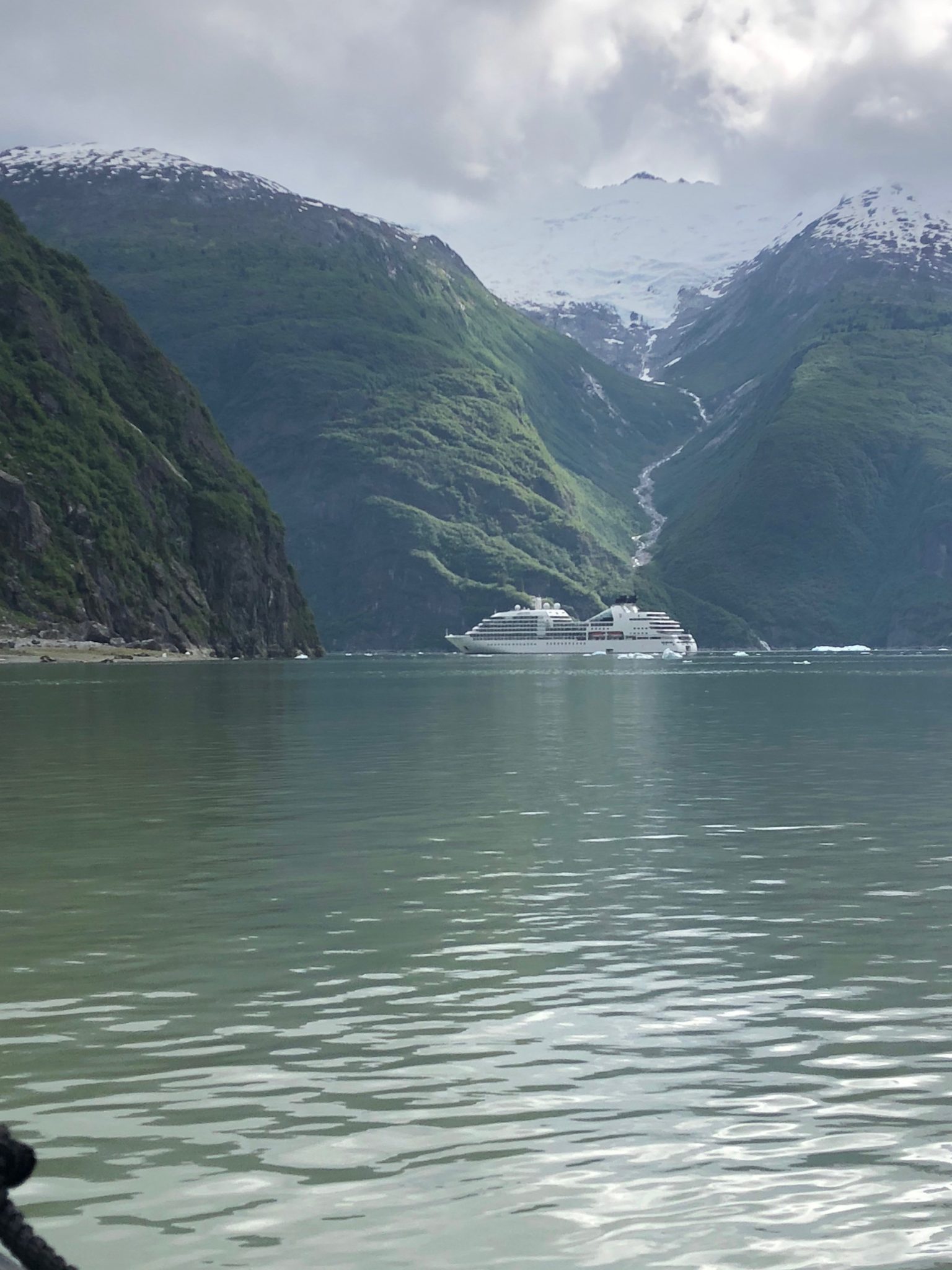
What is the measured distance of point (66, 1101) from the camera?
1972cm

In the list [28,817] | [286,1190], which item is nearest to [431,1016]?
[286,1190]

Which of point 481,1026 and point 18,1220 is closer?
point 18,1220

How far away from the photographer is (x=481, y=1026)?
23391 millimetres

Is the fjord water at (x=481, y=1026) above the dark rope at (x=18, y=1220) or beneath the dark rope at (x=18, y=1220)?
beneath

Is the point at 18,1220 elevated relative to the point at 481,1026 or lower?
elevated

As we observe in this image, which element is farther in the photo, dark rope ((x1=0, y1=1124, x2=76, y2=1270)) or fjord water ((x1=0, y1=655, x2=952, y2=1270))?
fjord water ((x1=0, y1=655, x2=952, y2=1270))

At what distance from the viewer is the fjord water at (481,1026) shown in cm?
1587

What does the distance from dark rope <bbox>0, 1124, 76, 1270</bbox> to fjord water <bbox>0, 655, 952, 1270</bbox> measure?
482 centimetres

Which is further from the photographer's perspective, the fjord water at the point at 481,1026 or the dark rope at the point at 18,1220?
the fjord water at the point at 481,1026

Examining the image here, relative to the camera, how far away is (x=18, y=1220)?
10.3 meters

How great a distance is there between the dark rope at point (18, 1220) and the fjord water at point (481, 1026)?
15.8 feet

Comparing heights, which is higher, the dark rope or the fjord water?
the dark rope

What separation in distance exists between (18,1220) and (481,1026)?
13572 mm

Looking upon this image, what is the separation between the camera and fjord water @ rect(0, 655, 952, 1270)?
15867mm
